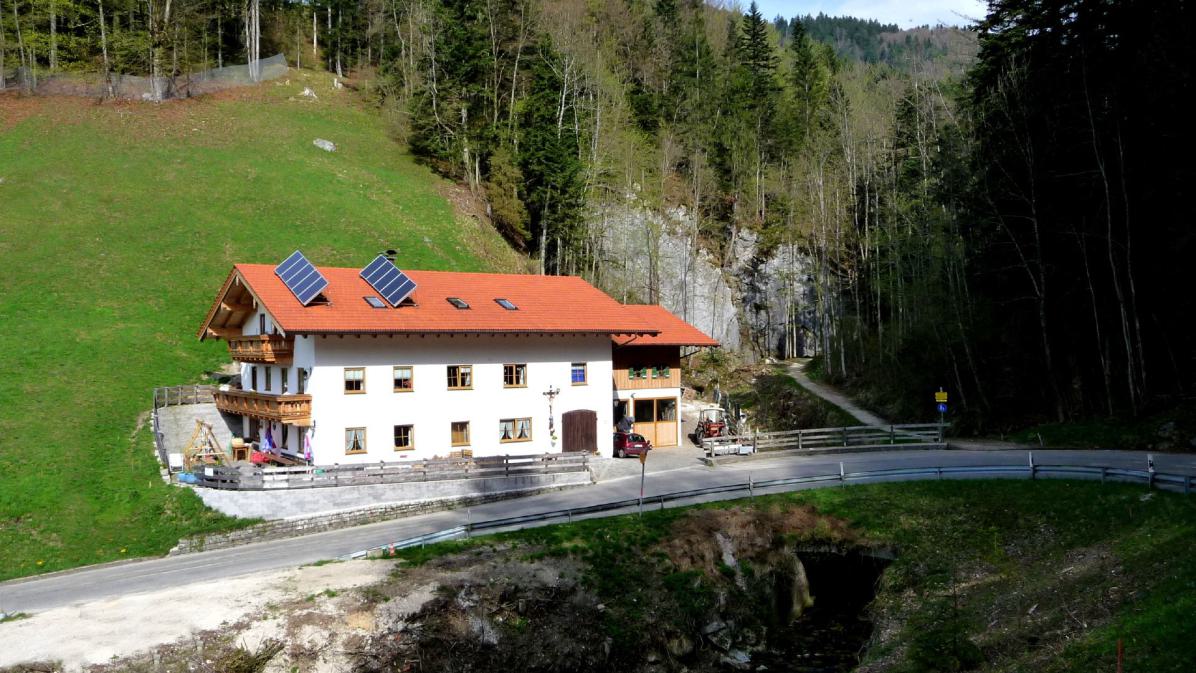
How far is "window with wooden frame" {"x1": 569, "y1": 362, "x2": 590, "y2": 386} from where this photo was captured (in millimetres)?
35688

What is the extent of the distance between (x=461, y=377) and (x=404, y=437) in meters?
3.51

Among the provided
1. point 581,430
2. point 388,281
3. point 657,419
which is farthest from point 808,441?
point 388,281

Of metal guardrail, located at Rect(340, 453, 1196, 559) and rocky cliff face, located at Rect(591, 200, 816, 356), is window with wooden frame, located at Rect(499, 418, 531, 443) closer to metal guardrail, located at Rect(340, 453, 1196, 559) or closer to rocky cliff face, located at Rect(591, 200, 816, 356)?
metal guardrail, located at Rect(340, 453, 1196, 559)

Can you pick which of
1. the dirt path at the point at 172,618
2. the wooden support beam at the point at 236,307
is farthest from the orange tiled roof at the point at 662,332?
the dirt path at the point at 172,618

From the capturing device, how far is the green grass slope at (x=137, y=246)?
27.4 metres

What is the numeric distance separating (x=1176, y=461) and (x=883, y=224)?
3567cm

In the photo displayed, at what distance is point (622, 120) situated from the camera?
70562 millimetres

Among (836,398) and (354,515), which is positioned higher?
(836,398)

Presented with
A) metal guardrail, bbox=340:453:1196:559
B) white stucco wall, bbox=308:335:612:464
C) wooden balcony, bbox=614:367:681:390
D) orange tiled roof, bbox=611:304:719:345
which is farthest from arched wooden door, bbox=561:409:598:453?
metal guardrail, bbox=340:453:1196:559

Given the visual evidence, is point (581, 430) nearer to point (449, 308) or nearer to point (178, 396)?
point (449, 308)

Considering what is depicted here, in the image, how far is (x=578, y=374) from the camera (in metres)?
35.9

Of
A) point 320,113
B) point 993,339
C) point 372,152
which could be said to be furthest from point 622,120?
point 993,339

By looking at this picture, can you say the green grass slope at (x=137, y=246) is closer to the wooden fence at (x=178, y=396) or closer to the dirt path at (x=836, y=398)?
the wooden fence at (x=178, y=396)

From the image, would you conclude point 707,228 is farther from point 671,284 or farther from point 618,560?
point 618,560
